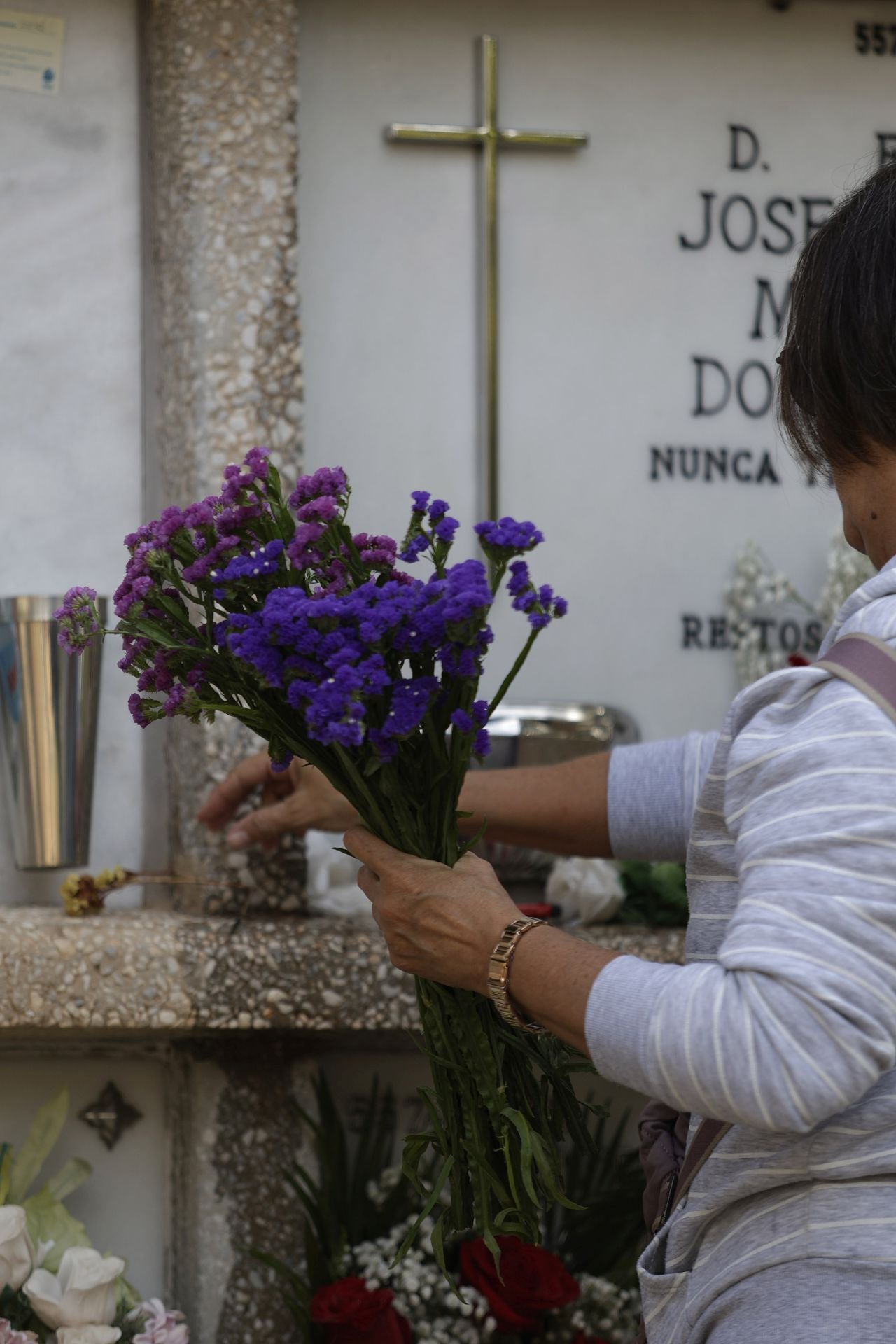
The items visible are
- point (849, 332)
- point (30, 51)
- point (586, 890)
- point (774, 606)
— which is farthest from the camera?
point (774, 606)

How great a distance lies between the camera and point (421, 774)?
119 cm

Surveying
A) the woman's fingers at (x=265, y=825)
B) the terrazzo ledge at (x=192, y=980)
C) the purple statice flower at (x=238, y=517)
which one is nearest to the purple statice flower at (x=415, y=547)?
the purple statice flower at (x=238, y=517)

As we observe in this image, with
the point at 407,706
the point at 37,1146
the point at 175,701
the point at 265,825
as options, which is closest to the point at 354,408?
the point at 265,825

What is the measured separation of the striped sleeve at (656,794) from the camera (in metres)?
1.52

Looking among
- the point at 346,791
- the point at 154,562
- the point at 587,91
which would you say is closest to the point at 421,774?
the point at 346,791

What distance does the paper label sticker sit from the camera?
2.25 meters

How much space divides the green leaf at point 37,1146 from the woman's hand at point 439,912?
105cm

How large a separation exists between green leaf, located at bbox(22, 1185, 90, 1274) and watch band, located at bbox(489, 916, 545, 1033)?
114cm

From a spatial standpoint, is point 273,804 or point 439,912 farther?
point 273,804

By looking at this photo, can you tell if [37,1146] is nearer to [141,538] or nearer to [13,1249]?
[13,1249]

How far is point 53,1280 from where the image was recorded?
6.11 feet

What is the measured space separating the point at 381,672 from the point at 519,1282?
3.96 feet

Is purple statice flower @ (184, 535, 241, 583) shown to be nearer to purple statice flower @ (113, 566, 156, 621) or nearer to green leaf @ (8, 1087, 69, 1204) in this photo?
purple statice flower @ (113, 566, 156, 621)

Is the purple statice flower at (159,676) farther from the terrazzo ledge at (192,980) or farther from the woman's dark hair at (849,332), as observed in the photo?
the terrazzo ledge at (192,980)
